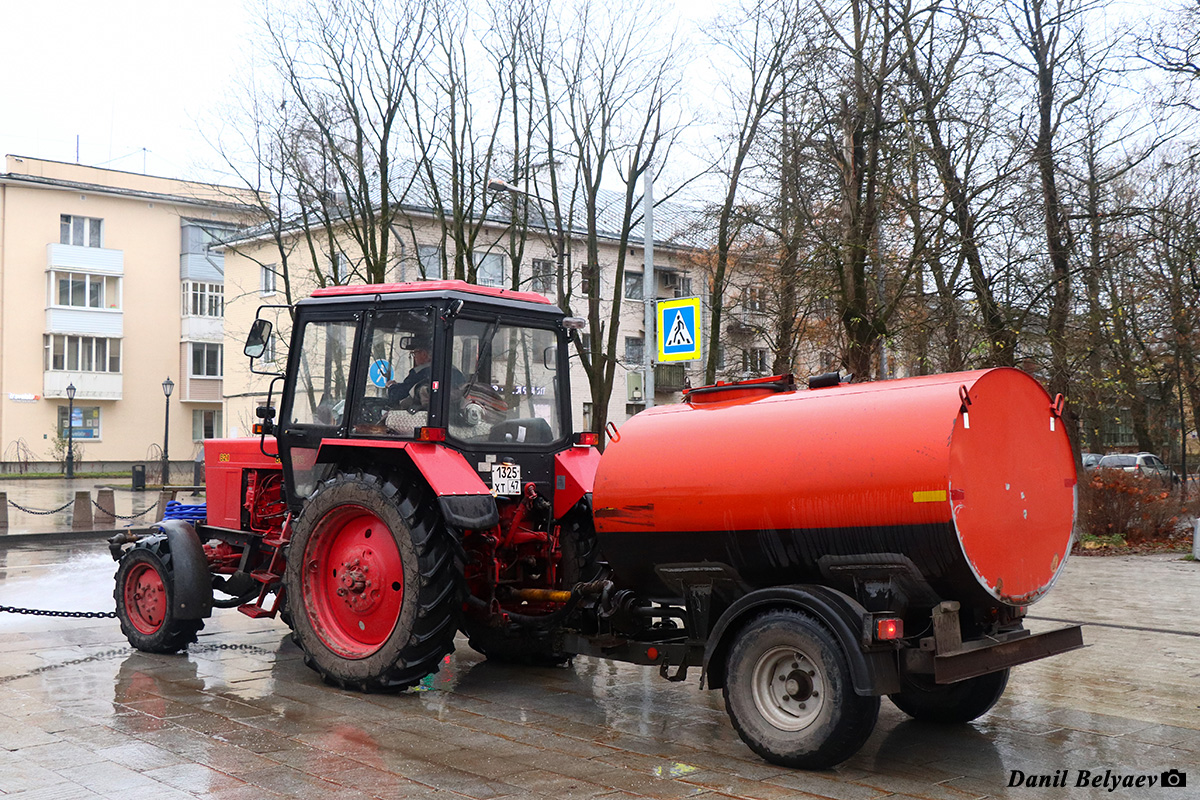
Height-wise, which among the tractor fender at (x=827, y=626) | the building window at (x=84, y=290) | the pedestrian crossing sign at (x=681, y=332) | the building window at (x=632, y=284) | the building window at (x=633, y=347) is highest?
the building window at (x=84, y=290)

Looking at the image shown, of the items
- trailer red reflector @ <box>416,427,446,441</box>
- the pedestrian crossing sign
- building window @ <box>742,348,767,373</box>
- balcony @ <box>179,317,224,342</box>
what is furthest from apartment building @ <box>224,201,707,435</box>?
trailer red reflector @ <box>416,427,446,441</box>

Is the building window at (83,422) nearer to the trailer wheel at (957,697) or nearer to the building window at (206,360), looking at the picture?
the building window at (206,360)

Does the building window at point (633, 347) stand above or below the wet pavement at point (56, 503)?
above

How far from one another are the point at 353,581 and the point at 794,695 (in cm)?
335

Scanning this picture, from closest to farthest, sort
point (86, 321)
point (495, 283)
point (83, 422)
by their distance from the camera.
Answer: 1. point (495, 283)
2. point (83, 422)
3. point (86, 321)

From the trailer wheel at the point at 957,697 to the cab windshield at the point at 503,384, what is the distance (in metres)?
3.29

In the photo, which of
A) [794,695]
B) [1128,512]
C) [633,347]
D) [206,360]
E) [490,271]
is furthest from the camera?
[206,360]

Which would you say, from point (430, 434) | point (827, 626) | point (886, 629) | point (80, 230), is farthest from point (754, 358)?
point (80, 230)

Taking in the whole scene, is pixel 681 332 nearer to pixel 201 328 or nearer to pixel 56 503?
pixel 56 503

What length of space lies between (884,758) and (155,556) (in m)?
6.07

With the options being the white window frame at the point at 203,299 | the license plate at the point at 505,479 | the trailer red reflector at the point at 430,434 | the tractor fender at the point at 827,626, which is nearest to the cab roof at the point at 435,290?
the trailer red reflector at the point at 430,434

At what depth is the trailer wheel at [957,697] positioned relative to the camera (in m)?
6.93

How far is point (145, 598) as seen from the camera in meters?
9.48

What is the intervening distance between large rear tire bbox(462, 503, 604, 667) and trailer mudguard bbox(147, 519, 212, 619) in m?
2.14
